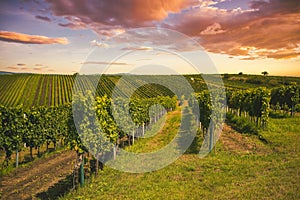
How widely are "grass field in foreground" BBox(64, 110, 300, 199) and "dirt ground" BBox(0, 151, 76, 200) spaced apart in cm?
244

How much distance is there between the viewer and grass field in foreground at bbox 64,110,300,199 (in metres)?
12.7

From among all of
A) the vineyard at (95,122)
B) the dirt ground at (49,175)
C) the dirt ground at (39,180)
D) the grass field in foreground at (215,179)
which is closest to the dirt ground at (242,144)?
the dirt ground at (49,175)

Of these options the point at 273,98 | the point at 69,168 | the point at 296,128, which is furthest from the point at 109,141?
the point at 273,98

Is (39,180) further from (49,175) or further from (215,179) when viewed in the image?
(215,179)

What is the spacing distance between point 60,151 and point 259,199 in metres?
24.4

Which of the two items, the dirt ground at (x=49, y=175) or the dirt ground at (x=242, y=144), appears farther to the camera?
the dirt ground at (x=242, y=144)

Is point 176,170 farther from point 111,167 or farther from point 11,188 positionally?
point 11,188

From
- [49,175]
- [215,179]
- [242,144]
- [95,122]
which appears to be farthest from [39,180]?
[242,144]

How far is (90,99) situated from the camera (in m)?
17.3

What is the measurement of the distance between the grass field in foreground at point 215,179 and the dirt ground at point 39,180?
2.44m

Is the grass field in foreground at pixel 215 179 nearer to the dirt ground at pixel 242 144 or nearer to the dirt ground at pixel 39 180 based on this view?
the dirt ground at pixel 242 144

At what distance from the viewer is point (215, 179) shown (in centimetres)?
1497

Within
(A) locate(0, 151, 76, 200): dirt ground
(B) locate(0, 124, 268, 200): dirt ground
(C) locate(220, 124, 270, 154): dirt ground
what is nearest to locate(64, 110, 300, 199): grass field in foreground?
(C) locate(220, 124, 270, 154): dirt ground

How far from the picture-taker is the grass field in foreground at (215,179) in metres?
12.7
